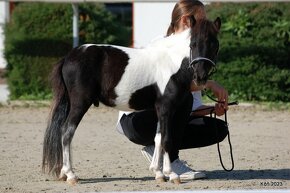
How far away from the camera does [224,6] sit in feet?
→ 51.0

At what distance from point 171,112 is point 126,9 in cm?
2199

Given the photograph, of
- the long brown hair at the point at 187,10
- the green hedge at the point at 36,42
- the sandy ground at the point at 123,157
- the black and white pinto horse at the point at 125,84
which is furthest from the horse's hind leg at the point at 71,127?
the green hedge at the point at 36,42

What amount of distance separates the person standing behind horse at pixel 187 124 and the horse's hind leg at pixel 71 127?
2.18 ft

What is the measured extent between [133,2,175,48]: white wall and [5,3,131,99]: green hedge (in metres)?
3.04

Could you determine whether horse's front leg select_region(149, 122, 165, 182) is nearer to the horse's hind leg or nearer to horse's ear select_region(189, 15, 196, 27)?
the horse's hind leg

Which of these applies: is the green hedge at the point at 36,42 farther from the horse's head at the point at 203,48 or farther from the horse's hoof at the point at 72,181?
the horse's head at the point at 203,48

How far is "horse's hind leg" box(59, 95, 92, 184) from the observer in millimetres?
7125

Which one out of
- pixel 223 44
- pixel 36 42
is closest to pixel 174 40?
pixel 223 44

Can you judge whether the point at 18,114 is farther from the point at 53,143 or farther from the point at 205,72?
the point at 205,72

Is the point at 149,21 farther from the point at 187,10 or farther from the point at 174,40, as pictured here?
the point at 174,40

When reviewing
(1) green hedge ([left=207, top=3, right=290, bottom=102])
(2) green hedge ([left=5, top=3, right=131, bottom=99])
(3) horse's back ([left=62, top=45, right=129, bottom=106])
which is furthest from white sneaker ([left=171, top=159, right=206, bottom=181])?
(2) green hedge ([left=5, top=3, right=131, bottom=99])

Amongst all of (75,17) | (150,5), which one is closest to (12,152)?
(75,17)

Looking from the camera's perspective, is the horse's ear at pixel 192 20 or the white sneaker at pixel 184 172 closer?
the horse's ear at pixel 192 20

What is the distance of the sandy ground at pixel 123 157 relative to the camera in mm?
7219
